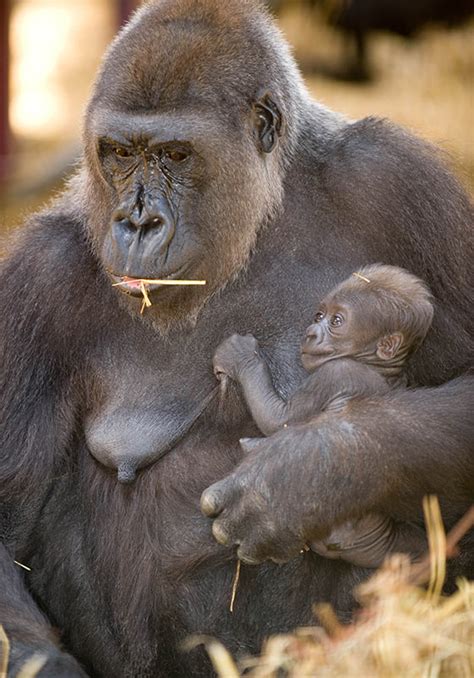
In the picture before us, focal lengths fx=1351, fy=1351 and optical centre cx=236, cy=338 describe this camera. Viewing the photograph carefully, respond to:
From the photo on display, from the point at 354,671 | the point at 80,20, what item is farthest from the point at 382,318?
the point at 80,20

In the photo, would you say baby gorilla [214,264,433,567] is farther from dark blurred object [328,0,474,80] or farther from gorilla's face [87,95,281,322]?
dark blurred object [328,0,474,80]

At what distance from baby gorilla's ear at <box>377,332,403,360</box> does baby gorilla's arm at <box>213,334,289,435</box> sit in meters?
0.35

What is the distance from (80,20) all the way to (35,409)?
30.0ft

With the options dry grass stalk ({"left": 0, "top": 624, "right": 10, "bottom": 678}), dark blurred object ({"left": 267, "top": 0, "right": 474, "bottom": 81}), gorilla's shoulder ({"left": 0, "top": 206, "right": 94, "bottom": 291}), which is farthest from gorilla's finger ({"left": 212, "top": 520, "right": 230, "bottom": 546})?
dark blurred object ({"left": 267, "top": 0, "right": 474, "bottom": 81})

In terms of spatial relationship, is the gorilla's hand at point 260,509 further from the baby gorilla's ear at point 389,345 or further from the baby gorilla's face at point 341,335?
the baby gorilla's ear at point 389,345

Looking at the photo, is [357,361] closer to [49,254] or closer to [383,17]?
[49,254]

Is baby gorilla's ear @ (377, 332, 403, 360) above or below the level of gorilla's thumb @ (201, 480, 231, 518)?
above

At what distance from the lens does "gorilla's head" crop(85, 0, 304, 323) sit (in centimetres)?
423

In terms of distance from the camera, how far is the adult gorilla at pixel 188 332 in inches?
165

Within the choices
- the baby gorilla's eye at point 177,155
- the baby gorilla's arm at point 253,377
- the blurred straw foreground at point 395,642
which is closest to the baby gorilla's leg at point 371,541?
the blurred straw foreground at point 395,642

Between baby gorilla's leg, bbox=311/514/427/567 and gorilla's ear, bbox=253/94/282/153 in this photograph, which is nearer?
baby gorilla's leg, bbox=311/514/427/567

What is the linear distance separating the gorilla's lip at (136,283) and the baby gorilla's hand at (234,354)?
334mm

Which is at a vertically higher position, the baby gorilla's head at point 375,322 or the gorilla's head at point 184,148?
the gorilla's head at point 184,148

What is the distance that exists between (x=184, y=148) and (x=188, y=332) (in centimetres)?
63
